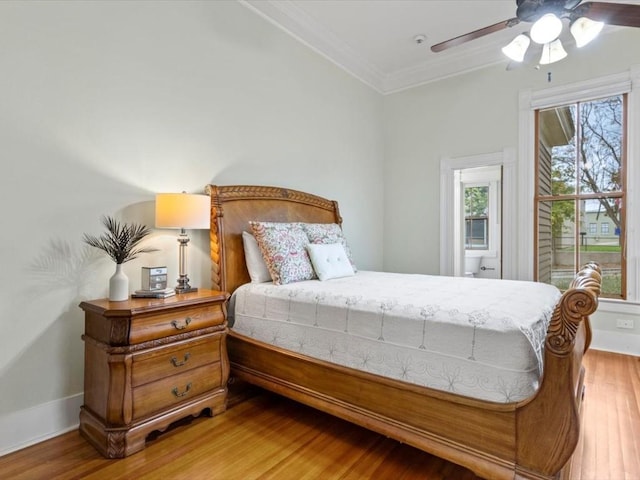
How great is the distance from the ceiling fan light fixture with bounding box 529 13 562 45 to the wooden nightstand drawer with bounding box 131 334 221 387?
272 centimetres

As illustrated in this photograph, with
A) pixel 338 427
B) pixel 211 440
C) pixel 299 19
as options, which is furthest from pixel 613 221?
pixel 211 440

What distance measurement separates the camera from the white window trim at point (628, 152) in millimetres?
3453

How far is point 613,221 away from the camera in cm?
364

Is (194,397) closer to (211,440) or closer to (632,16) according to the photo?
(211,440)

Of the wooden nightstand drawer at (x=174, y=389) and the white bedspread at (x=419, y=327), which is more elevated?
the white bedspread at (x=419, y=327)

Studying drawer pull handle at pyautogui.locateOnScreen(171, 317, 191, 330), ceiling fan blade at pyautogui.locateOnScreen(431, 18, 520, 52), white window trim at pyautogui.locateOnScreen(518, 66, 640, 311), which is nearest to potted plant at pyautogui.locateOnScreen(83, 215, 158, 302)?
drawer pull handle at pyautogui.locateOnScreen(171, 317, 191, 330)

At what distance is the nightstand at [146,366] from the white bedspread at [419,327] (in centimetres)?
38

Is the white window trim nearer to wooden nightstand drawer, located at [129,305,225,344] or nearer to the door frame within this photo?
the door frame

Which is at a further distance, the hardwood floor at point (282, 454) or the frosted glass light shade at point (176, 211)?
the frosted glass light shade at point (176, 211)

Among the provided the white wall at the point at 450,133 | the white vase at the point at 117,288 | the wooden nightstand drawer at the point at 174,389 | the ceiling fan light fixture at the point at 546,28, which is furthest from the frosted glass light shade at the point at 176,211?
the white wall at the point at 450,133

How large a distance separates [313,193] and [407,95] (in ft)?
6.84

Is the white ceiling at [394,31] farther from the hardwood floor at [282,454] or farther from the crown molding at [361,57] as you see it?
the hardwood floor at [282,454]

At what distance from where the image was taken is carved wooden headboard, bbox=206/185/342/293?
8.89 feet

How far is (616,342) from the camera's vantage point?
3510 mm
